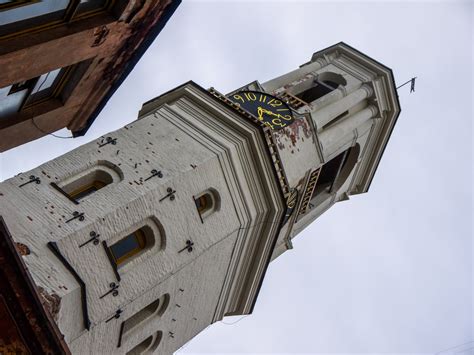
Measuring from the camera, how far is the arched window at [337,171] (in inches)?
1064

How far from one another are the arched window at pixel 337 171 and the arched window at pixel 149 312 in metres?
10.6

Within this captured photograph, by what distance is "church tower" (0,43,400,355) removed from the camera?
48.0ft

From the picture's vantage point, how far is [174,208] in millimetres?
17328

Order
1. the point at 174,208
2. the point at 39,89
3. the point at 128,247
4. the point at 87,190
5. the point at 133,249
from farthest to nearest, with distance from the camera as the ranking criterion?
the point at 174,208
the point at 87,190
the point at 133,249
the point at 128,247
the point at 39,89

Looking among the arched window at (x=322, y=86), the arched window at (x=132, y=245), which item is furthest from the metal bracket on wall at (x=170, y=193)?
the arched window at (x=322, y=86)

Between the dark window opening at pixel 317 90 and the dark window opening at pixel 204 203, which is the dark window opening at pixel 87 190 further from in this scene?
the dark window opening at pixel 317 90

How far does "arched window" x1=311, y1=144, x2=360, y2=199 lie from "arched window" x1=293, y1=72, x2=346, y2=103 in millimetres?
2645

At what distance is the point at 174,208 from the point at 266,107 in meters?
6.71

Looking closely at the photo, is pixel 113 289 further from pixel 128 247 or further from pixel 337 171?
pixel 337 171

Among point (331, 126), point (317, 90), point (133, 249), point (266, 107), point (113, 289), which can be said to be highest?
point (317, 90)

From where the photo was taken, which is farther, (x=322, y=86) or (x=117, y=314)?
(x=322, y=86)

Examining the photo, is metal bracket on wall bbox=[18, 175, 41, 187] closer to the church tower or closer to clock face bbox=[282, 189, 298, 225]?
the church tower

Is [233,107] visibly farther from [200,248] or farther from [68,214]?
[68,214]

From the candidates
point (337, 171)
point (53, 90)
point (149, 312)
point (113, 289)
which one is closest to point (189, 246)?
point (149, 312)
